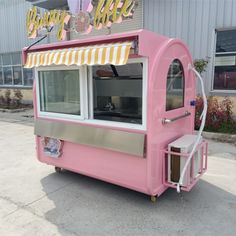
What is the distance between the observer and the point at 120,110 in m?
3.35

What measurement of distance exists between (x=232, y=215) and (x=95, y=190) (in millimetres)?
1618

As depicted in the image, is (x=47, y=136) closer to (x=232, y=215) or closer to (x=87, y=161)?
(x=87, y=161)

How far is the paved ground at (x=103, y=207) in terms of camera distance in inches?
93.0

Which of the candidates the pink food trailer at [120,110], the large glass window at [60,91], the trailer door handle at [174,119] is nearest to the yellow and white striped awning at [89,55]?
the pink food trailer at [120,110]

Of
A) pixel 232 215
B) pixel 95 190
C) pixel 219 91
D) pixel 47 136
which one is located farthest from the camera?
pixel 219 91

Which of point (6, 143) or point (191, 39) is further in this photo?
point (191, 39)

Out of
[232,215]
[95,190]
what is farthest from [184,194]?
[95,190]

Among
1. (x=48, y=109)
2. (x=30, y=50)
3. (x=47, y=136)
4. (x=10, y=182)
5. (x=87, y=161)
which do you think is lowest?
(x=10, y=182)

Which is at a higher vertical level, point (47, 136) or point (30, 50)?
point (30, 50)

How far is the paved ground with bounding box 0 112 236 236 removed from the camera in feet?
7.75

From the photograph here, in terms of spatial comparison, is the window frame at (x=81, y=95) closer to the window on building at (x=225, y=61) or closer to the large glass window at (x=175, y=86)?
the large glass window at (x=175, y=86)

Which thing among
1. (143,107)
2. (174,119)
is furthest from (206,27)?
(143,107)

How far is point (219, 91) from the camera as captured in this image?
661 cm

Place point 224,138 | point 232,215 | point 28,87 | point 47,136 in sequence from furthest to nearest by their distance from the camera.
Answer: point 28,87
point 224,138
point 47,136
point 232,215
